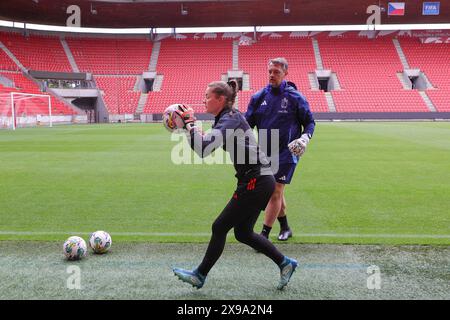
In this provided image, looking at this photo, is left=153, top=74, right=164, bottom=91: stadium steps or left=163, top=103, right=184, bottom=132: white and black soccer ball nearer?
left=163, top=103, right=184, bottom=132: white and black soccer ball

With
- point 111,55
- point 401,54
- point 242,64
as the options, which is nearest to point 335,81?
point 401,54

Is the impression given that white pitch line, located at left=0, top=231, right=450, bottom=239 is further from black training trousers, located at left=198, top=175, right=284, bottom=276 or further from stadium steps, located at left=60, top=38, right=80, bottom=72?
stadium steps, located at left=60, top=38, right=80, bottom=72

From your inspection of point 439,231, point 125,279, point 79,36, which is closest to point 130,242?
point 125,279

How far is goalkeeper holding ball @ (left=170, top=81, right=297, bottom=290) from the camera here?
3498mm

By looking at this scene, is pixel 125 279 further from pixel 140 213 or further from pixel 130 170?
pixel 130 170

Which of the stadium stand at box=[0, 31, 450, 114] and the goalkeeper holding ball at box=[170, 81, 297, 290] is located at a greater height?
the stadium stand at box=[0, 31, 450, 114]

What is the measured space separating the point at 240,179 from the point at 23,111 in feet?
112

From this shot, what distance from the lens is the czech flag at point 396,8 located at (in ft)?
128

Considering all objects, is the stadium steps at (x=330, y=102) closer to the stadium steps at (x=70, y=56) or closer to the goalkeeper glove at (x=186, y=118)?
the stadium steps at (x=70, y=56)

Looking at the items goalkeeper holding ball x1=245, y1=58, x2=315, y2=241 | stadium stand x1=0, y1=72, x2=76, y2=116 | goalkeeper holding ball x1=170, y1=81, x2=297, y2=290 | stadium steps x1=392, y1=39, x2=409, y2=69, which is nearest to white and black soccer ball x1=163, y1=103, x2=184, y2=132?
goalkeeper holding ball x1=170, y1=81, x2=297, y2=290

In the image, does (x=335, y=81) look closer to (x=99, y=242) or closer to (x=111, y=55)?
(x=111, y=55)

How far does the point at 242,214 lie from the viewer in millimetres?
3609

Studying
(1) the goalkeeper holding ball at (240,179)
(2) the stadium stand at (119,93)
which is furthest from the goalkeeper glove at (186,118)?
(2) the stadium stand at (119,93)

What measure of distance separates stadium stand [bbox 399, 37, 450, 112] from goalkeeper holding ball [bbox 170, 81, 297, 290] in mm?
43076
